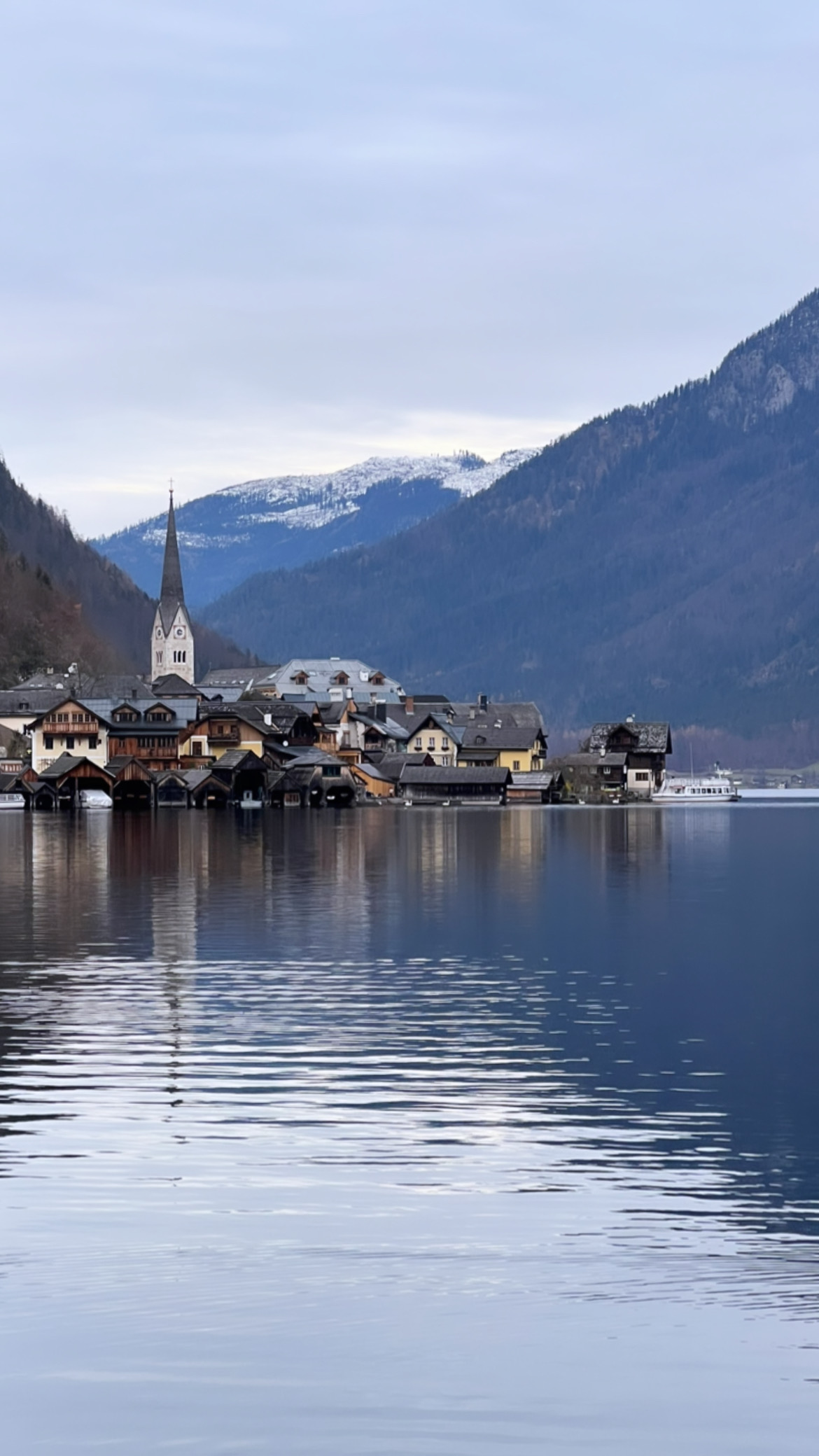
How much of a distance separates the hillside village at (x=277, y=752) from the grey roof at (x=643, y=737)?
0.54 feet

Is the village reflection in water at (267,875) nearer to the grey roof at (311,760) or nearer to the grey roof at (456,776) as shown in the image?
the grey roof at (311,760)

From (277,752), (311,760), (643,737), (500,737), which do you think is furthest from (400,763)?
(643,737)

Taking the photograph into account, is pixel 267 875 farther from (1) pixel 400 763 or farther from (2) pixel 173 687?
(2) pixel 173 687

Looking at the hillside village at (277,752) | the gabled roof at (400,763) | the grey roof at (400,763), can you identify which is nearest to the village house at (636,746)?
the hillside village at (277,752)

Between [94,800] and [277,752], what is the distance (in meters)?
15.3

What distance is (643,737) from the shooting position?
7559 inches

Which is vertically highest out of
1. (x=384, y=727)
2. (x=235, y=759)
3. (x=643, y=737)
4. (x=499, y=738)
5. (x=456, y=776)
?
(x=384, y=727)

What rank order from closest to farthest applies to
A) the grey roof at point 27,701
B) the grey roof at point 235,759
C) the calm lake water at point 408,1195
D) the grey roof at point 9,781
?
the calm lake water at point 408,1195, the grey roof at point 235,759, the grey roof at point 9,781, the grey roof at point 27,701

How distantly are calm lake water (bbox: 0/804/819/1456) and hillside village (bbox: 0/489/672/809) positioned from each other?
109m

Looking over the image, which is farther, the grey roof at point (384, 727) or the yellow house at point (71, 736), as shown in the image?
the grey roof at point (384, 727)

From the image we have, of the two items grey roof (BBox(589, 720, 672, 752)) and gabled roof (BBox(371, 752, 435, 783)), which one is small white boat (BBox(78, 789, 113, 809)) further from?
grey roof (BBox(589, 720, 672, 752))

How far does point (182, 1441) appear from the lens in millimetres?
12109

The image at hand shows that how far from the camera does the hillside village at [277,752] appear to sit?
147625mm

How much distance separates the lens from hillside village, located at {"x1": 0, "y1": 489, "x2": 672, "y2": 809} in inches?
5812
